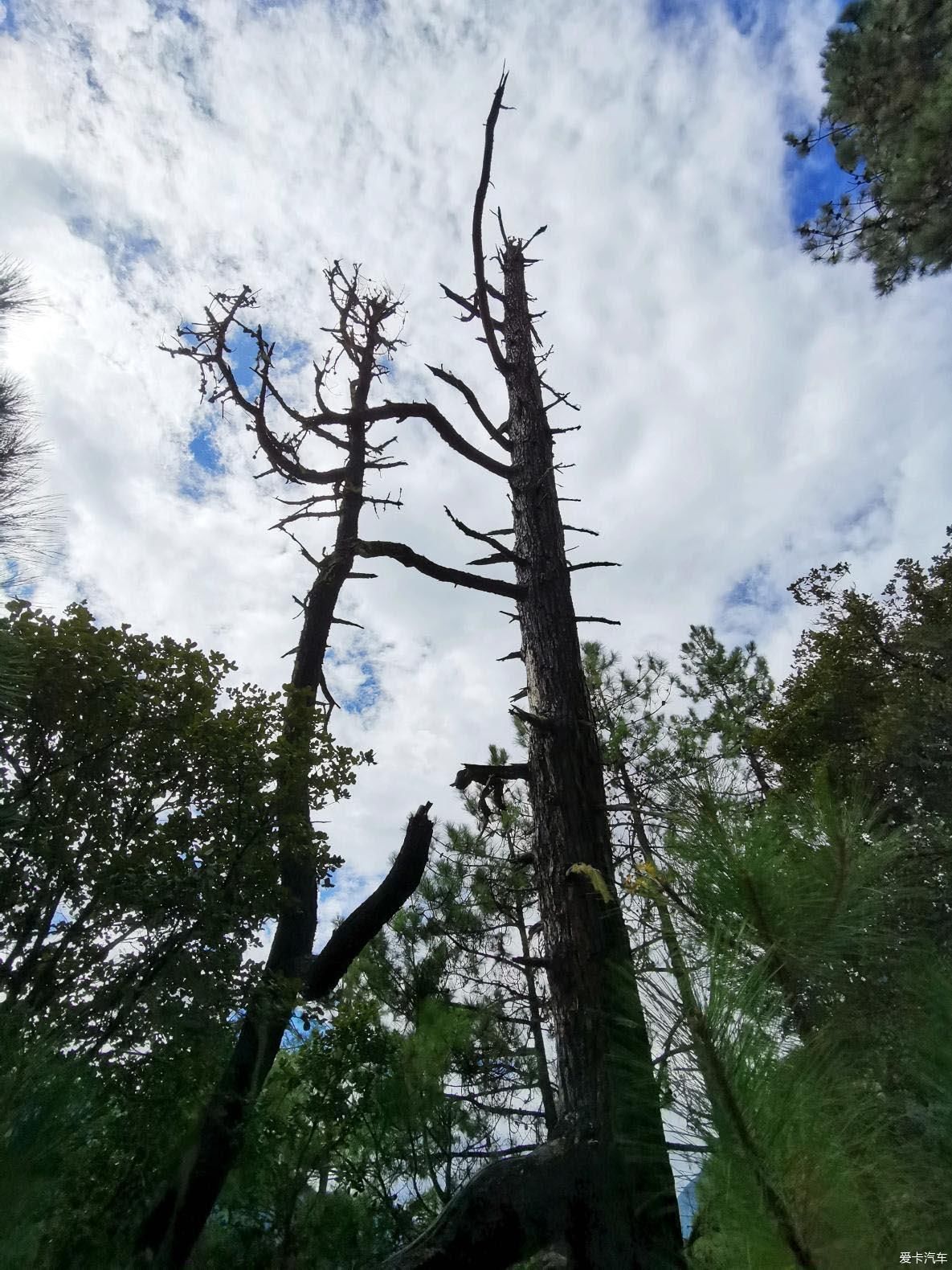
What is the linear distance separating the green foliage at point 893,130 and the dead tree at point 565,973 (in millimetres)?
3231

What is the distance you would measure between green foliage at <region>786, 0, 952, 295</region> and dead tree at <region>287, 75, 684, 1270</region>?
3231 millimetres

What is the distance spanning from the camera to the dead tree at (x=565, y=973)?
1.88 metres

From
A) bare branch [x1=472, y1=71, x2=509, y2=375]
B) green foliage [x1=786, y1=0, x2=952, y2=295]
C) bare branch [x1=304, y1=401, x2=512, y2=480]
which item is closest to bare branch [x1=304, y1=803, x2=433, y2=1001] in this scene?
bare branch [x1=304, y1=401, x2=512, y2=480]

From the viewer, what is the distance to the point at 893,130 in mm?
5934

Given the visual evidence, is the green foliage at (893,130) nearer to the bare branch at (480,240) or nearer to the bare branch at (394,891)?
the bare branch at (480,240)

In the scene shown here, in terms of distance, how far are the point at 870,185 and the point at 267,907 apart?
7.66 meters

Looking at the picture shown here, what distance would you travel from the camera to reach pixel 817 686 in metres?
8.91

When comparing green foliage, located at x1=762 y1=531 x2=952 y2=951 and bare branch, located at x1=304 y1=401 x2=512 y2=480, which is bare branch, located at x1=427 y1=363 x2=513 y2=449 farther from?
green foliage, located at x1=762 y1=531 x2=952 y2=951

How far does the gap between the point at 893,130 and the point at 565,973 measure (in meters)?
7.21

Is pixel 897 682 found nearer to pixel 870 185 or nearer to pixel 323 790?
pixel 870 185

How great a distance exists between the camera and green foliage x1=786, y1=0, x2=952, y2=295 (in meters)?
5.13

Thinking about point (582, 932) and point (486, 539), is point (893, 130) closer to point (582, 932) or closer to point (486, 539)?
point (486, 539)

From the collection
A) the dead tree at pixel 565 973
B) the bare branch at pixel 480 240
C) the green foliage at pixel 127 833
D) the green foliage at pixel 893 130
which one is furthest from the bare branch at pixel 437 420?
the green foliage at pixel 893 130

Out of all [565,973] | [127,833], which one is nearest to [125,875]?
[127,833]
